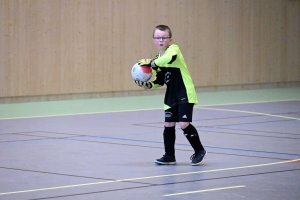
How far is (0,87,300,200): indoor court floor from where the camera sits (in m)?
6.97

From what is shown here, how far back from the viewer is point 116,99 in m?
18.4

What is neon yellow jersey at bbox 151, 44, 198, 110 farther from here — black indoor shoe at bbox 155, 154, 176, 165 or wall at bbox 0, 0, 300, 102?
wall at bbox 0, 0, 300, 102

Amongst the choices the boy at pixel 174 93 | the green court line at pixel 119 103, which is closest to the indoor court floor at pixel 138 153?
the green court line at pixel 119 103

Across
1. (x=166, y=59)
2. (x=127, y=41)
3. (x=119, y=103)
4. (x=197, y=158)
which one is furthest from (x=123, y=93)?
(x=166, y=59)

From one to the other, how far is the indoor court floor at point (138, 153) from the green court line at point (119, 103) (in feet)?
0.09

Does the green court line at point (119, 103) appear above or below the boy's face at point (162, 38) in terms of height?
below

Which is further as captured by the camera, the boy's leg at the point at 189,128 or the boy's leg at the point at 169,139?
the boy's leg at the point at 169,139

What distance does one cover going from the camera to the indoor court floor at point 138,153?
6.97 m

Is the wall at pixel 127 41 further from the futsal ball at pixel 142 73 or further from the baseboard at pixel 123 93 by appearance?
the futsal ball at pixel 142 73

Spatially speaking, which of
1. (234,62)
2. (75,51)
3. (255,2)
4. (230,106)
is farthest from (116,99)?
(255,2)

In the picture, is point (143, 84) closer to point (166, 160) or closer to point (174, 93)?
point (174, 93)

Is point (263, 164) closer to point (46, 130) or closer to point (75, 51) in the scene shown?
point (46, 130)

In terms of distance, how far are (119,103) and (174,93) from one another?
873cm

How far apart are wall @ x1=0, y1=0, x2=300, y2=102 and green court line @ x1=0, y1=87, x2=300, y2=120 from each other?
26.1 inches
